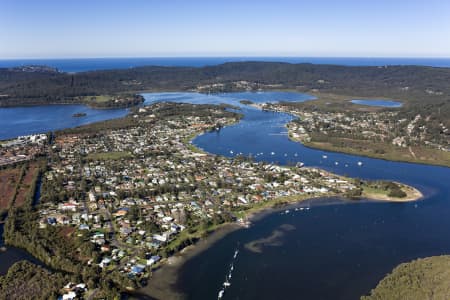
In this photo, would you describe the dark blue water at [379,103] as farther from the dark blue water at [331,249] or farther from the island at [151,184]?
the dark blue water at [331,249]

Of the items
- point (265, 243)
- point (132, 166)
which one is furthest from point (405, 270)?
point (132, 166)

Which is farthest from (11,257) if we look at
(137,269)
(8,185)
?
(8,185)

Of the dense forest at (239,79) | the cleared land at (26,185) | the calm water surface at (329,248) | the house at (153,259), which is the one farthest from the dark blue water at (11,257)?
the dense forest at (239,79)

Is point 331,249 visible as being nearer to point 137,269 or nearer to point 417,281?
point 417,281

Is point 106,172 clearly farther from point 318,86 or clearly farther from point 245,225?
point 318,86

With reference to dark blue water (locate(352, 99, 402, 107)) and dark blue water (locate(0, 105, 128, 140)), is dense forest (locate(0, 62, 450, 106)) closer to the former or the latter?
dark blue water (locate(352, 99, 402, 107))

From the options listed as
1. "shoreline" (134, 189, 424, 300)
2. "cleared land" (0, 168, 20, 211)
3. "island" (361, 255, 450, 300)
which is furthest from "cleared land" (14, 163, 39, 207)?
"island" (361, 255, 450, 300)
